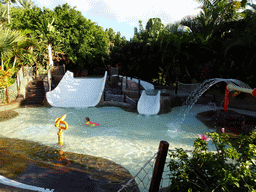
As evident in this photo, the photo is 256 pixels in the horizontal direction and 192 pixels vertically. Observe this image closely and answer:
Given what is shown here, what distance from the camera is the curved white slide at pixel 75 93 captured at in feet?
42.8

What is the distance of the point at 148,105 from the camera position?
487 inches

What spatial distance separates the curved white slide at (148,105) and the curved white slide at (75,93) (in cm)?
296

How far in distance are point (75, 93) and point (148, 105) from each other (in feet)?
19.1

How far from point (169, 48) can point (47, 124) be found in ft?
36.3

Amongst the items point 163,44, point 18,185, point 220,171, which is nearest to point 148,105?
point 163,44

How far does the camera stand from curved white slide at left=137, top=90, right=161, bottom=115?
11.7 meters

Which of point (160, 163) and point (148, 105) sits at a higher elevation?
point (160, 163)

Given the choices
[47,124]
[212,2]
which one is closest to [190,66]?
[212,2]

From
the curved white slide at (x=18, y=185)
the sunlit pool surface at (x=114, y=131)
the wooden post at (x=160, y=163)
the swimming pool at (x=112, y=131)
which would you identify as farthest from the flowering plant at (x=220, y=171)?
the swimming pool at (x=112, y=131)

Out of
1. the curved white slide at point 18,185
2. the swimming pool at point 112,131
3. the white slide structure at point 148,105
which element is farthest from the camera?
the white slide structure at point 148,105

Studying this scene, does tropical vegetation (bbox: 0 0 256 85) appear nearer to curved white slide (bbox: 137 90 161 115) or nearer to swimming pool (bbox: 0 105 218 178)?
curved white slide (bbox: 137 90 161 115)

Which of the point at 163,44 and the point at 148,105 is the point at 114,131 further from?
the point at 163,44

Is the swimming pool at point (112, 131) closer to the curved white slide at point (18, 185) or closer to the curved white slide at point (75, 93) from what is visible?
the curved white slide at point (75, 93)

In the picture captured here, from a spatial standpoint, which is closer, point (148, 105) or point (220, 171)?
point (220, 171)
